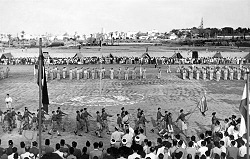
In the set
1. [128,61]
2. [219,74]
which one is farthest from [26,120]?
[128,61]

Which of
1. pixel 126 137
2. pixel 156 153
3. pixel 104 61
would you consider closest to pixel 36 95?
pixel 126 137

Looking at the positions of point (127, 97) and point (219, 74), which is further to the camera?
point (219, 74)

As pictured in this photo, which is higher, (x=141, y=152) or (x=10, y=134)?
(x=141, y=152)

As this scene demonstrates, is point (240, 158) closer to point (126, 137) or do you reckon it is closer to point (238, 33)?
point (126, 137)

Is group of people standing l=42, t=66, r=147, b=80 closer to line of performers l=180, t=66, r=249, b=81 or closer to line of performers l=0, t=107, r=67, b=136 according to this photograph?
line of performers l=180, t=66, r=249, b=81

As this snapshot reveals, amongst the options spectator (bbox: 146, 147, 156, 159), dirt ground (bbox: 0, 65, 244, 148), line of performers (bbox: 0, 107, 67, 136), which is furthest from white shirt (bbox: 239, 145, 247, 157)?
line of performers (bbox: 0, 107, 67, 136)

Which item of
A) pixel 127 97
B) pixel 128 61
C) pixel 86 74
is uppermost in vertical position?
pixel 128 61

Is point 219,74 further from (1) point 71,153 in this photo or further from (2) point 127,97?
(1) point 71,153

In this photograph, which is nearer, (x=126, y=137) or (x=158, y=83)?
(x=126, y=137)

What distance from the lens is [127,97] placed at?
938 inches

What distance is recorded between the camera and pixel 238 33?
128375 mm

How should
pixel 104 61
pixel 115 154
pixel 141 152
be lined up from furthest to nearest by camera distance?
pixel 104 61 → pixel 115 154 → pixel 141 152

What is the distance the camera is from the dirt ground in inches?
652

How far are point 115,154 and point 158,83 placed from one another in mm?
21114
